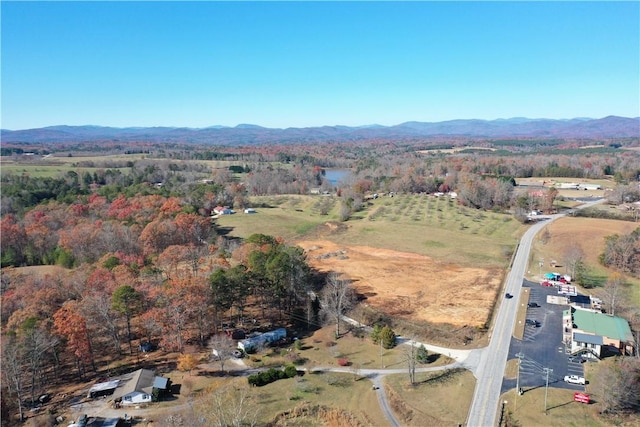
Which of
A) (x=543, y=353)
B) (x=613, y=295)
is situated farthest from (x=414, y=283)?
(x=613, y=295)

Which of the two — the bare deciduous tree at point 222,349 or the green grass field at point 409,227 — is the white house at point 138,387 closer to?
the bare deciduous tree at point 222,349

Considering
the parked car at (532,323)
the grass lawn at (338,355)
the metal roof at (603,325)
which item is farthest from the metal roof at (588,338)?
the grass lawn at (338,355)

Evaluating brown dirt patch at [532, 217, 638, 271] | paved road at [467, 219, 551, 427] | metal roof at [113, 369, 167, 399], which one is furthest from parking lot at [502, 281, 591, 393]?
metal roof at [113, 369, 167, 399]

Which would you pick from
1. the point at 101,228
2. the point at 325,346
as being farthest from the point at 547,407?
the point at 101,228

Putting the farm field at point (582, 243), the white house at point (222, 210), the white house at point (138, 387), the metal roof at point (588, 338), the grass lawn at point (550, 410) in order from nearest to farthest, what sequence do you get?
the grass lawn at point (550, 410) → the white house at point (138, 387) → the metal roof at point (588, 338) → the farm field at point (582, 243) → the white house at point (222, 210)

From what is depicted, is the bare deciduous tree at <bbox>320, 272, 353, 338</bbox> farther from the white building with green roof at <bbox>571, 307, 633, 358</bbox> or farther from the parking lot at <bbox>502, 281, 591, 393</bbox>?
the white building with green roof at <bbox>571, 307, 633, 358</bbox>

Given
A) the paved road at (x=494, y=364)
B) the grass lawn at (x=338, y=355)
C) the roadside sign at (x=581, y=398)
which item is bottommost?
the grass lawn at (x=338, y=355)
